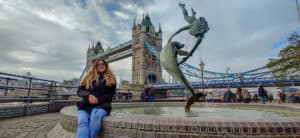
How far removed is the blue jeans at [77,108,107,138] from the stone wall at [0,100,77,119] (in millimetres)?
3247

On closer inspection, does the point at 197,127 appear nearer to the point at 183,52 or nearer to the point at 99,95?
the point at 99,95

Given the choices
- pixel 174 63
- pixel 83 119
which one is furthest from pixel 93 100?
pixel 174 63

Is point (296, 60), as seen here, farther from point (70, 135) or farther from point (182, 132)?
point (70, 135)

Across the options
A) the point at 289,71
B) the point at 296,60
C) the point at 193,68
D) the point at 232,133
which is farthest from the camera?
the point at 193,68

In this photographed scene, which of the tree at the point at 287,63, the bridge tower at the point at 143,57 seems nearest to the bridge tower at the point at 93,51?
the bridge tower at the point at 143,57

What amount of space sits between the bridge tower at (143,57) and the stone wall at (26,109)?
47631 millimetres

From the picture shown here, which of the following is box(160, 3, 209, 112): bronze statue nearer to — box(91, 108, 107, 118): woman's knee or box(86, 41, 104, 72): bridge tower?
box(91, 108, 107, 118): woman's knee

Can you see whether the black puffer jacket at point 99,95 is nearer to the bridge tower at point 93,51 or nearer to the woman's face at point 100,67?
the woman's face at point 100,67

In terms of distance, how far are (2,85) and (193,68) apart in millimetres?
40067

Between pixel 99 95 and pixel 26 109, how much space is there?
3721 millimetres

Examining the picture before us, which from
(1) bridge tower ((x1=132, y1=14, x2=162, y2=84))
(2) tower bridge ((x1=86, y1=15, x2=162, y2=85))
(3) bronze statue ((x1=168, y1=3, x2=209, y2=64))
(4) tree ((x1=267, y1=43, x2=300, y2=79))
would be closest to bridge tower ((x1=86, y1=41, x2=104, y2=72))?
(2) tower bridge ((x1=86, y1=15, x2=162, y2=85))

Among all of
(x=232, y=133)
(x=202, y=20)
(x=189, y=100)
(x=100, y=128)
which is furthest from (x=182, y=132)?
(x=202, y=20)

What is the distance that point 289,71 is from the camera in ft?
35.2

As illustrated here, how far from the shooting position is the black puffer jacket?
2.08 meters
